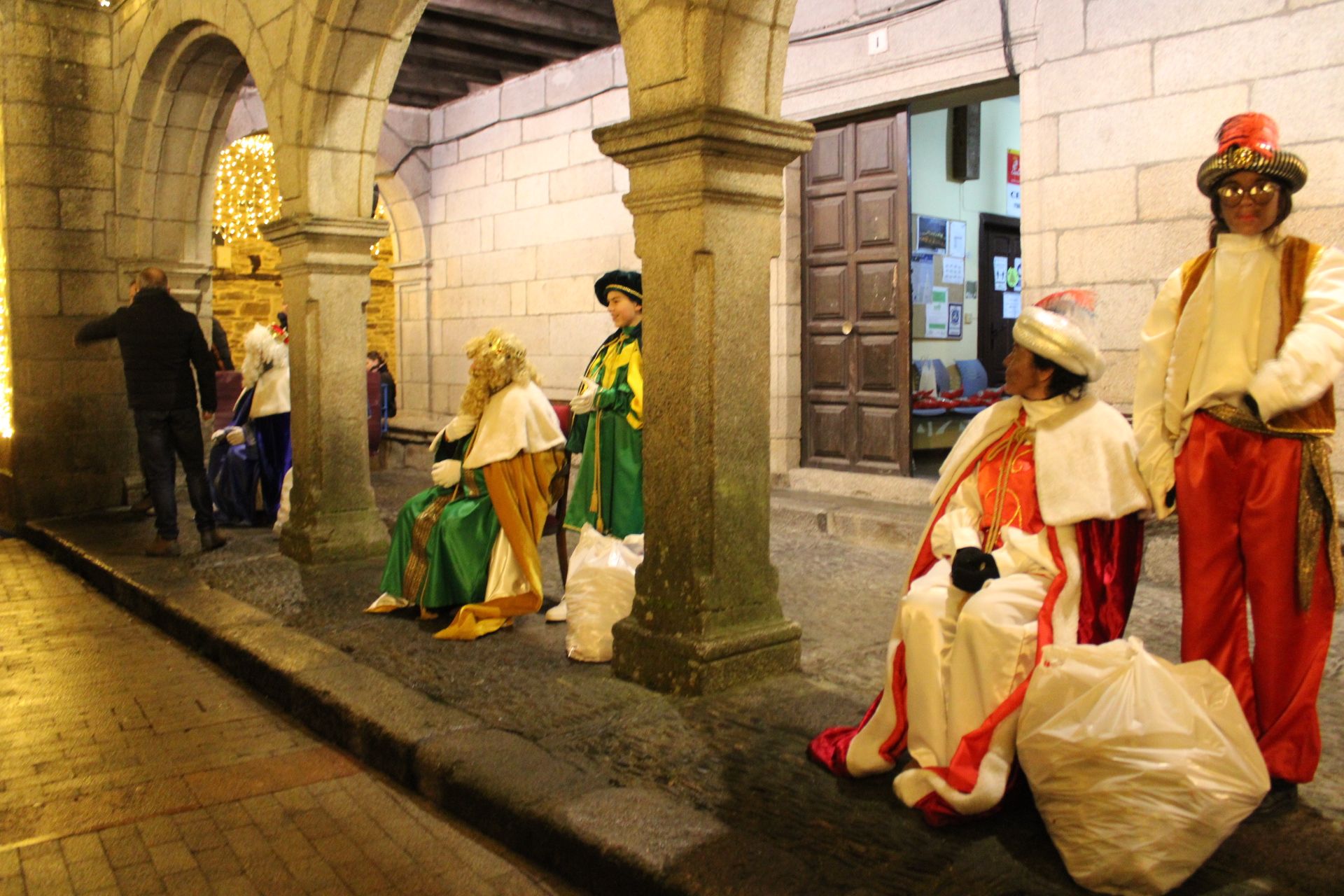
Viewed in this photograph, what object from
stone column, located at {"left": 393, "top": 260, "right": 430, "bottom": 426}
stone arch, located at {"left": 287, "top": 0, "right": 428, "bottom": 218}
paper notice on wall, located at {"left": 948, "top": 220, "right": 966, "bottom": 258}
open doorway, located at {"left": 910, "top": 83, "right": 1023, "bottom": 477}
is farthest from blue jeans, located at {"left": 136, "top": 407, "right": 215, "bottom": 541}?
paper notice on wall, located at {"left": 948, "top": 220, "right": 966, "bottom": 258}

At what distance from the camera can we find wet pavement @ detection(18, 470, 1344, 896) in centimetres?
254

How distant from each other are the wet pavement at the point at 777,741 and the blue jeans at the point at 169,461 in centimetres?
84

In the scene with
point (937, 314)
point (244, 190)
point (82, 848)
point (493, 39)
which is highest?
point (493, 39)

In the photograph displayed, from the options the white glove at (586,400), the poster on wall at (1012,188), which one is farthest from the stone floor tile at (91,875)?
the poster on wall at (1012,188)

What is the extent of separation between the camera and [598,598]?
14.5 ft

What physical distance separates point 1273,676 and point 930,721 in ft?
2.92

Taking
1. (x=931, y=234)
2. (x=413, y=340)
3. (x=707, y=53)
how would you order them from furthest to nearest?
(x=413, y=340) → (x=931, y=234) → (x=707, y=53)

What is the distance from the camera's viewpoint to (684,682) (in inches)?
152

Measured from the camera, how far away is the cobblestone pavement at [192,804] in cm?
298

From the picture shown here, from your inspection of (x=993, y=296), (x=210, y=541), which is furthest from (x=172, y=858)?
(x=993, y=296)

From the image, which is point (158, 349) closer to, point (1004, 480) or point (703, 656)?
point (703, 656)

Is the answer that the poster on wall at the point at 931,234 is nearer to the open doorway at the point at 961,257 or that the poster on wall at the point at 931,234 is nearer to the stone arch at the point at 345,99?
the open doorway at the point at 961,257

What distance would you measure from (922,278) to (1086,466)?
7165mm

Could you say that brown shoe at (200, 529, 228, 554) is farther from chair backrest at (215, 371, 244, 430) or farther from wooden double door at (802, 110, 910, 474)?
wooden double door at (802, 110, 910, 474)
